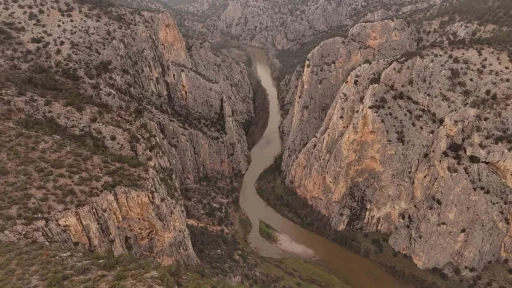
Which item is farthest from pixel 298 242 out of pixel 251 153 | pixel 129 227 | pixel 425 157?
pixel 129 227

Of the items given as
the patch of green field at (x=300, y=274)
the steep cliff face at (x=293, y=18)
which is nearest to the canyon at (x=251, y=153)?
the patch of green field at (x=300, y=274)

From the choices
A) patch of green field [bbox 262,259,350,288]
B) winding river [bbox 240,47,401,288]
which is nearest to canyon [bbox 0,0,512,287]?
winding river [bbox 240,47,401,288]

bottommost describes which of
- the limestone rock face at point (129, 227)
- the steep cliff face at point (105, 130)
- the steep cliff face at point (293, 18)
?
the limestone rock face at point (129, 227)

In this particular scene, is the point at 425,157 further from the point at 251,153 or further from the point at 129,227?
the point at 129,227

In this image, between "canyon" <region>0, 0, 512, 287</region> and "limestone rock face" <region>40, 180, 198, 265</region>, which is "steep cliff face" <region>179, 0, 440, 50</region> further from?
"limestone rock face" <region>40, 180, 198, 265</region>

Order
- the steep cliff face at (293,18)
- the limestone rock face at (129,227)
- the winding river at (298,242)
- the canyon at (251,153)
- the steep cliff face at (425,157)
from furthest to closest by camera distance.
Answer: the steep cliff face at (293,18), the winding river at (298,242), the steep cliff face at (425,157), the canyon at (251,153), the limestone rock face at (129,227)

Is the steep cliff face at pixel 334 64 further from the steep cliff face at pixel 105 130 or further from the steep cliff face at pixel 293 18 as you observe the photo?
the steep cliff face at pixel 293 18
